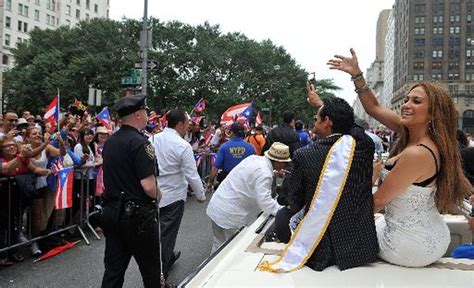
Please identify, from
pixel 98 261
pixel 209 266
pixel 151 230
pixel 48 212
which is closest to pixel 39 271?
pixel 98 261

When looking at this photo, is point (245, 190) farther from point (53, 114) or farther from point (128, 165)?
point (53, 114)

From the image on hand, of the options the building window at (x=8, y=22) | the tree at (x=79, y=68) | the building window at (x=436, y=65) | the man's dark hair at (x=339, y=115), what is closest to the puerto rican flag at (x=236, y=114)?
the man's dark hair at (x=339, y=115)

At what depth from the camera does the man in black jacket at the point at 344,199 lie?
2547 mm

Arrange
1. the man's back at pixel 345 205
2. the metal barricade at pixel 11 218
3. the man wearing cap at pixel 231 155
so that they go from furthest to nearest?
the man wearing cap at pixel 231 155 < the metal barricade at pixel 11 218 < the man's back at pixel 345 205

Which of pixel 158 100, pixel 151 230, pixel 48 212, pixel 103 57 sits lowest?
pixel 48 212

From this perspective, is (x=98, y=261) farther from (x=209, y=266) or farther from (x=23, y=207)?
(x=209, y=266)

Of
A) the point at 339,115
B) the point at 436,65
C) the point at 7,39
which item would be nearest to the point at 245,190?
the point at 339,115

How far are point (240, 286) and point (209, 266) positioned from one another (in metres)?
0.32

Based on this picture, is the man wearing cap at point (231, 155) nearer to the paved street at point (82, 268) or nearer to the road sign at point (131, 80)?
the paved street at point (82, 268)

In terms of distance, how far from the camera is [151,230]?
394 cm

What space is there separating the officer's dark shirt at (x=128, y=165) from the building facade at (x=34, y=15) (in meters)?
76.0

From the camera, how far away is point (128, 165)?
388 centimetres

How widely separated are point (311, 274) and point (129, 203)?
74.5 inches

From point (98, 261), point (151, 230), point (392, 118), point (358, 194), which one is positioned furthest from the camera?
point (98, 261)
